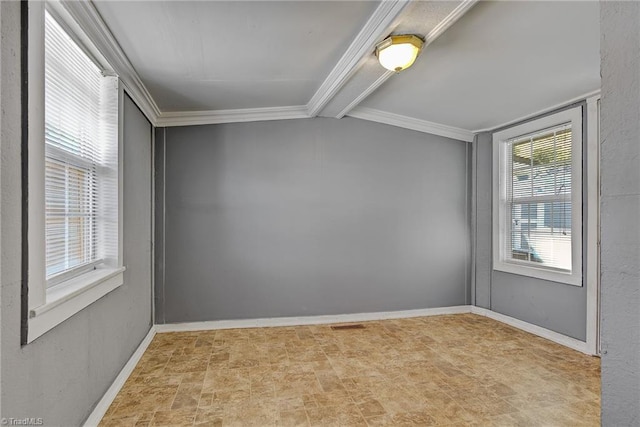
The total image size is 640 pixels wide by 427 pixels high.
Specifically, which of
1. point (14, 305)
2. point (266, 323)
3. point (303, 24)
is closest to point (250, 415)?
point (14, 305)

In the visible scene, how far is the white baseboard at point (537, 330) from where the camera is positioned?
3269 mm

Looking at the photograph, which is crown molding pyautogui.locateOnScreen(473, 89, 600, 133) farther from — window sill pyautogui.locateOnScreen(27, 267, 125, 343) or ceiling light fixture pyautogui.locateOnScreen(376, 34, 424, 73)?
window sill pyautogui.locateOnScreen(27, 267, 125, 343)

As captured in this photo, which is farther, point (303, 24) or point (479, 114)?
point (479, 114)

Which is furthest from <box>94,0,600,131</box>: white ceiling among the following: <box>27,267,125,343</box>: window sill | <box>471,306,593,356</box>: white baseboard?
<box>471,306,593,356</box>: white baseboard

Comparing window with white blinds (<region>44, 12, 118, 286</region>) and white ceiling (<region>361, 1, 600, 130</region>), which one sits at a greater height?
white ceiling (<region>361, 1, 600, 130</region>)

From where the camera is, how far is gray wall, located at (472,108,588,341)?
11.0 feet

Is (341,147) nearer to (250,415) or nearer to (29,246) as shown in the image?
(250,415)

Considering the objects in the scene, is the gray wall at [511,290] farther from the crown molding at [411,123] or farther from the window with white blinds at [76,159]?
the window with white blinds at [76,159]

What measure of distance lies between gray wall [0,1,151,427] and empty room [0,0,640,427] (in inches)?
0.6

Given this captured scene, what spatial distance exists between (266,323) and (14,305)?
2829 millimetres

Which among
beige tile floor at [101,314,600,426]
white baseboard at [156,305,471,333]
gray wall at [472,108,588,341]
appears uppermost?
gray wall at [472,108,588,341]

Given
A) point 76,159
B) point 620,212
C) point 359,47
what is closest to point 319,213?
point 359,47

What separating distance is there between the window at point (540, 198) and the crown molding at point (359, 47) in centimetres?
228

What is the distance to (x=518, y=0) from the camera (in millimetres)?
1986
